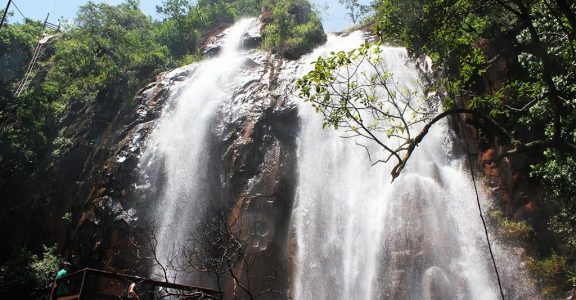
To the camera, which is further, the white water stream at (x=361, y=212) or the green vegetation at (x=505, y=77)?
the white water stream at (x=361, y=212)

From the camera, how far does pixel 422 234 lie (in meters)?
14.0

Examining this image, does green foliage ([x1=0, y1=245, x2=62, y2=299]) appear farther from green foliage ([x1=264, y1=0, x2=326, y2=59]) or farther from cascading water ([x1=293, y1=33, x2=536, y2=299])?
green foliage ([x1=264, y1=0, x2=326, y2=59])

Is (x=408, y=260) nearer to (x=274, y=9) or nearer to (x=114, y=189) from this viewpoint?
(x=114, y=189)

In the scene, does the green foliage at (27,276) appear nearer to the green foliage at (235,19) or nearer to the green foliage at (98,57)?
the green foliage at (98,57)

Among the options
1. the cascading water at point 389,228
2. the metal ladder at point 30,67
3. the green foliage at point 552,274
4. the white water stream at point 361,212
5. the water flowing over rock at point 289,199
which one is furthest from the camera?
the metal ladder at point 30,67

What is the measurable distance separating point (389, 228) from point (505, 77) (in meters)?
7.17

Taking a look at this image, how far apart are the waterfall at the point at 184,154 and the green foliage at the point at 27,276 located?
5.15 metres

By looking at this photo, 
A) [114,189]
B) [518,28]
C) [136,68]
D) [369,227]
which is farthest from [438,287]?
[136,68]

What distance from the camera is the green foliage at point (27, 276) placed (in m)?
17.6

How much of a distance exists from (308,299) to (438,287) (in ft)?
14.0

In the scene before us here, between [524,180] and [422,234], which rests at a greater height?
[524,180]

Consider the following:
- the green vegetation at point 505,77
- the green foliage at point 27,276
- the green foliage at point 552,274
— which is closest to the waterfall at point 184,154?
the green foliage at point 27,276

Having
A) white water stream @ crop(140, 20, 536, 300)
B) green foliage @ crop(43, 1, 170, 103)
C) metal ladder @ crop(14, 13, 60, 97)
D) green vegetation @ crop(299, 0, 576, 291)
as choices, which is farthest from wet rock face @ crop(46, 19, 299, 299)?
metal ladder @ crop(14, 13, 60, 97)

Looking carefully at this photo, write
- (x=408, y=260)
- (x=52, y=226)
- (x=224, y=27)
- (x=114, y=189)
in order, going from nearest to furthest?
(x=408, y=260) < (x=114, y=189) < (x=52, y=226) < (x=224, y=27)
